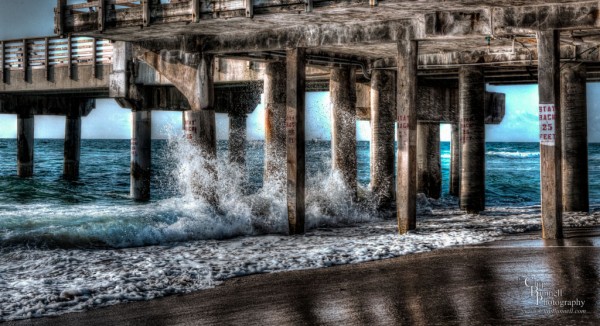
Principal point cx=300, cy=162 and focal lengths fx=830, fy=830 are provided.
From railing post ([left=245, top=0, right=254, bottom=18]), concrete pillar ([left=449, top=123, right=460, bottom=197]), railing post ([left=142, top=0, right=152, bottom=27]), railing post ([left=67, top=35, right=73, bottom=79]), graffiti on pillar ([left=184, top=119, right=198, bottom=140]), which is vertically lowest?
concrete pillar ([left=449, top=123, right=460, bottom=197])

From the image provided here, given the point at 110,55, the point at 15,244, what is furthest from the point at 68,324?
the point at 110,55

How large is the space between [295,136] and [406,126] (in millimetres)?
2550

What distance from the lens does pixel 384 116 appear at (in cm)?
2378

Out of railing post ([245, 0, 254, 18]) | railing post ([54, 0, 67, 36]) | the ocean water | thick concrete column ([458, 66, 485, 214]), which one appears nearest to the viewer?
the ocean water

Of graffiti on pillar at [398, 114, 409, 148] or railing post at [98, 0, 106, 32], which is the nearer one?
graffiti on pillar at [398, 114, 409, 148]

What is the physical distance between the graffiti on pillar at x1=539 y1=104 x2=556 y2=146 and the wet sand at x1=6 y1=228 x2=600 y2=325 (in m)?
2.94

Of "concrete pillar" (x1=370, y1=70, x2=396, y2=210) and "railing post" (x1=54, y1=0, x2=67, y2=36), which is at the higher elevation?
"railing post" (x1=54, y1=0, x2=67, y2=36)

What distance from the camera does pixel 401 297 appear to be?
9.23 meters

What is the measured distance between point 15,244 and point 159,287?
21.6ft

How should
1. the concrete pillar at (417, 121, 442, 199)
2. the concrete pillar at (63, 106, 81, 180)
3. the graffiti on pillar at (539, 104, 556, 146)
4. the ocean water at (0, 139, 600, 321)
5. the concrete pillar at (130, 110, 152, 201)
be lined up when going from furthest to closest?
the concrete pillar at (63, 106, 81, 180)
the concrete pillar at (130, 110, 152, 201)
the concrete pillar at (417, 121, 442, 199)
the graffiti on pillar at (539, 104, 556, 146)
the ocean water at (0, 139, 600, 321)

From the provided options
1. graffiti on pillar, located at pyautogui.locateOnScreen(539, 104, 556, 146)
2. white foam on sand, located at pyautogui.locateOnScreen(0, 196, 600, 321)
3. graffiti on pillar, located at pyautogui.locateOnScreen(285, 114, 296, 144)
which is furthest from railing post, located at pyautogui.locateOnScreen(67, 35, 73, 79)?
graffiti on pillar, located at pyautogui.locateOnScreen(539, 104, 556, 146)

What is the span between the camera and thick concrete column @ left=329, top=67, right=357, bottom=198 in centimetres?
2312

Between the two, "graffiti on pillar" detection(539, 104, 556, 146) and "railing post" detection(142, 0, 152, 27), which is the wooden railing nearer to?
"railing post" detection(142, 0, 152, 27)

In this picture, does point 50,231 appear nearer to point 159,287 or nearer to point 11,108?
point 159,287
